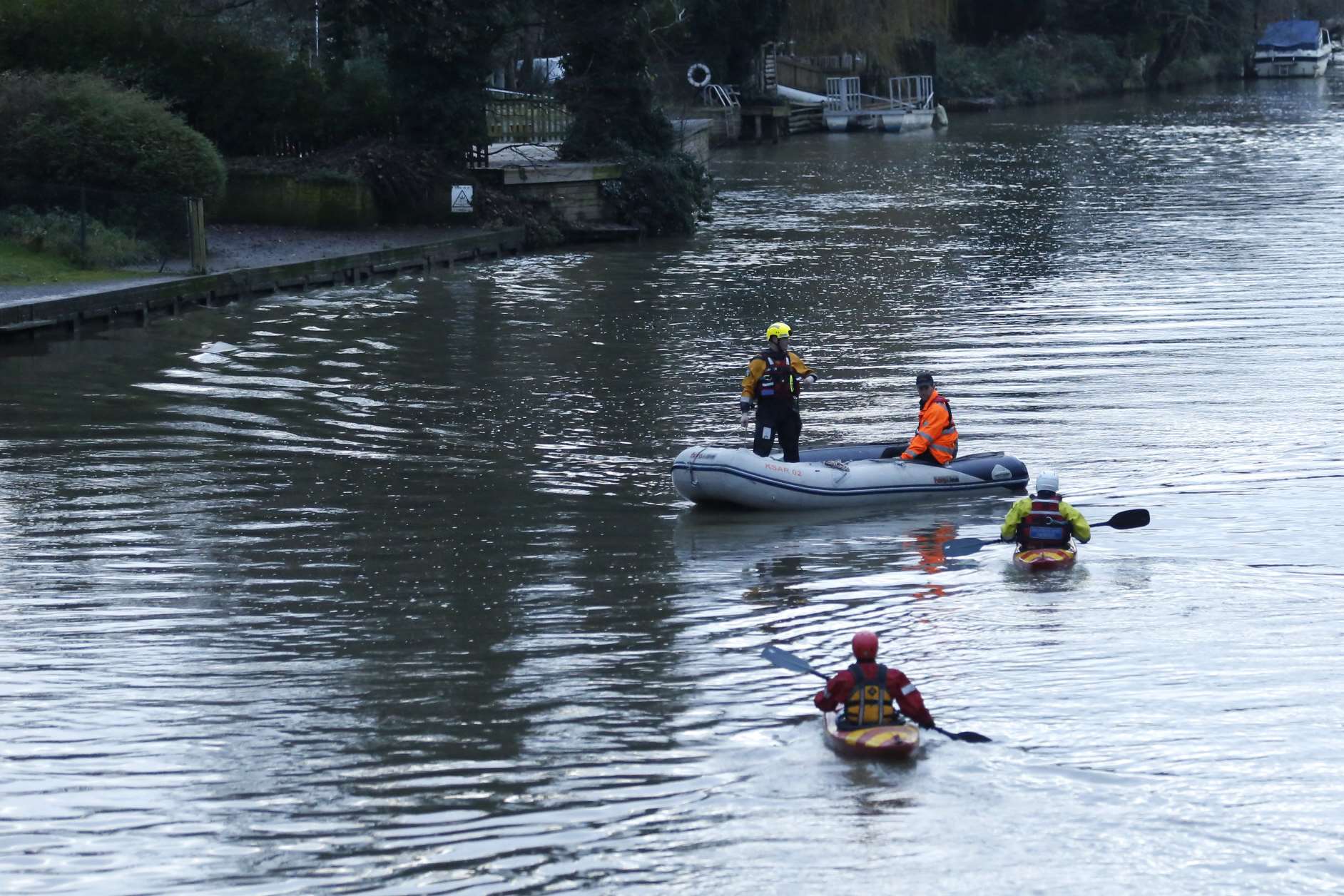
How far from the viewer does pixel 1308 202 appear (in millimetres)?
40750

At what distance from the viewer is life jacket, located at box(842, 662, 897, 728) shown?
1020cm

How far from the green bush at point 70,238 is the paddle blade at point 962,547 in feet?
58.9

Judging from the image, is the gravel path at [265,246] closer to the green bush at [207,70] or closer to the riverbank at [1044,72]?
the green bush at [207,70]

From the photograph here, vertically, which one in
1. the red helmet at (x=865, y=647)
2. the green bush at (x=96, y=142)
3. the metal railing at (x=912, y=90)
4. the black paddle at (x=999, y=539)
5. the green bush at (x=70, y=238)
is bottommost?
the black paddle at (x=999, y=539)

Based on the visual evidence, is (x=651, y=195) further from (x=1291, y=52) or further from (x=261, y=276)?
(x=1291, y=52)

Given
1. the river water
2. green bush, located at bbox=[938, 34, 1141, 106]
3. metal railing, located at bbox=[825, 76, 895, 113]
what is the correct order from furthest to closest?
1. green bush, located at bbox=[938, 34, 1141, 106]
2. metal railing, located at bbox=[825, 76, 895, 113]
3. the river water

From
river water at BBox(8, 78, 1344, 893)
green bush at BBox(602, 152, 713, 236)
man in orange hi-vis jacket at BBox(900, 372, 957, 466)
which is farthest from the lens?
green bush at BBox(602, 152, 713, 236)

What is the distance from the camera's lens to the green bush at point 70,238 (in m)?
27.9

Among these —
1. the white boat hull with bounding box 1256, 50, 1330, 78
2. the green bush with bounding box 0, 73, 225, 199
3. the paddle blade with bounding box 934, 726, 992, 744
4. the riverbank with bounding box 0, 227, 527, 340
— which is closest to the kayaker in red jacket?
the paddle blade with bounding box 934, 726, 992, 744

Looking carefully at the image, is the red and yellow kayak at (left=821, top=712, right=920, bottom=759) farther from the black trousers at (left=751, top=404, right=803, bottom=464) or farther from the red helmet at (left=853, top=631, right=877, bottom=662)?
the black trousers at (left=751, top=404, right=803, bottom=464)

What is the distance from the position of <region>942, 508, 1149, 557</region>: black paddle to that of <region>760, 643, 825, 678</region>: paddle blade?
3.62m

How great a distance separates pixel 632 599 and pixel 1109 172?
1557 inches

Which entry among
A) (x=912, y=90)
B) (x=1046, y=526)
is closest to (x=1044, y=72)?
(x=912, y=90)

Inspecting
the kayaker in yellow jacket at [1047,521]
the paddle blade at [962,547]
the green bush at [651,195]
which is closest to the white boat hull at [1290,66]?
the green bush at [651,195]
